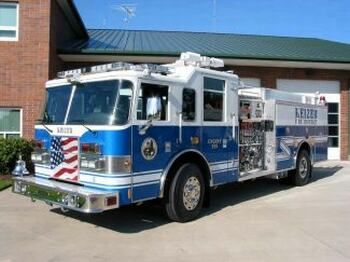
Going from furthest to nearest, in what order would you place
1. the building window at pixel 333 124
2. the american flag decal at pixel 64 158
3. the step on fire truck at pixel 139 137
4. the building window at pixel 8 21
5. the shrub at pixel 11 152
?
the building window at pixel 333 124 < the building window at pixel 8 21 < the shrub at pixel 11 152 < the american flag decal at pixel 64 158 < the step on fire truck at pixel 139 137

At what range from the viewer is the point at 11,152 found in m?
13.1

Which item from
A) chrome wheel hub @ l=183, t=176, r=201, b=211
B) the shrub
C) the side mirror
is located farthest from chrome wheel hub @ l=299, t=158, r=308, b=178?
the shrub

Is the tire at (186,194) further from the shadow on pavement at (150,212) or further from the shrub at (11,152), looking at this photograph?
the shrub at (11,152)

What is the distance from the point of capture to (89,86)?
7.77 meters

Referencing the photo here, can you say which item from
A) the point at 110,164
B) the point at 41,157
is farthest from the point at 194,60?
the point at 41,157

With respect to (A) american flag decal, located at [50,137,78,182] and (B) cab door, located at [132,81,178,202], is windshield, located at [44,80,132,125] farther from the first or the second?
(A) american flag decal, located at [50,137,78,182]

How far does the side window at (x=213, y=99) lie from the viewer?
8.70 meters

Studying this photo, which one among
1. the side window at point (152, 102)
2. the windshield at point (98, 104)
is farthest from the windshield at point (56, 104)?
the side window at point (152, 102)

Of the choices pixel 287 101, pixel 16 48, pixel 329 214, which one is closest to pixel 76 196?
pixel 329 214

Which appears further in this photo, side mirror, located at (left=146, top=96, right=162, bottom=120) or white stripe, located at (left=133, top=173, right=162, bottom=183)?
side mirror, located at (left=146, top=96, right=162, bottom=120)

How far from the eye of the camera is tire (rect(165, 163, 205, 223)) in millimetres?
7996

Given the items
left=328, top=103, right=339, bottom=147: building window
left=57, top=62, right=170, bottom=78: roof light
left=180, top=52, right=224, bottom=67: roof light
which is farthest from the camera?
left=328, top=103, right=339, bottom=147: building window

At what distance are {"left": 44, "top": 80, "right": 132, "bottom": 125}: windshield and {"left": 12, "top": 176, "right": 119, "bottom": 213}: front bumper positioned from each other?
3.25 feet

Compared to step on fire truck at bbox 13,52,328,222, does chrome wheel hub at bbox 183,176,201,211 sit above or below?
below
